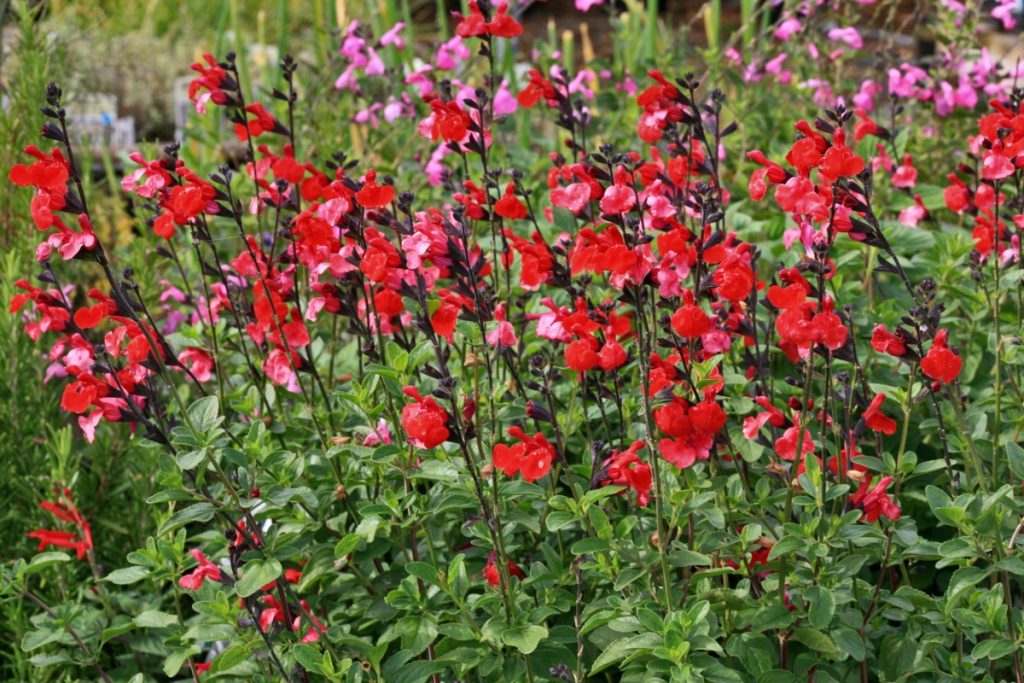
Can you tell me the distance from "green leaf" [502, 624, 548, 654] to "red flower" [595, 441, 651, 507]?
26cm

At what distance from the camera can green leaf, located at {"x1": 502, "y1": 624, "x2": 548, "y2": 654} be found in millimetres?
1877

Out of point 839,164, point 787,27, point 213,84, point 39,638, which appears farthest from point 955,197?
point 39,638

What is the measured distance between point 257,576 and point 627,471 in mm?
686

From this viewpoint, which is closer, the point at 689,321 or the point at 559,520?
the point at 689,321

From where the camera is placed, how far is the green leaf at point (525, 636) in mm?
1877

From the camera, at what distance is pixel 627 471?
1905 millimetres

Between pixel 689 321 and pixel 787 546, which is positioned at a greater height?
pixel 689 321

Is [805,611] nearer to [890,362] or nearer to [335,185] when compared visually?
[890,362]

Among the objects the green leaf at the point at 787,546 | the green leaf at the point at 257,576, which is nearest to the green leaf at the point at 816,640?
the green leaf at the point at 787,546

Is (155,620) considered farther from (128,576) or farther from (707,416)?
(707,416)

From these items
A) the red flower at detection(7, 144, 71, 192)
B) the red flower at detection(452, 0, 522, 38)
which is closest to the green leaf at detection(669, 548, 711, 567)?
the red flower at detection(452, 0, 522, 38)

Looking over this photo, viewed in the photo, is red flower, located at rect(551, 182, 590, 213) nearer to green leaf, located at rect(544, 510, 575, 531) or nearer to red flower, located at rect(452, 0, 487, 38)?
red flower, located at rect(452, 0, 487, 38)

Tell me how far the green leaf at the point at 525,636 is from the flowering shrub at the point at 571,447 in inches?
0.5

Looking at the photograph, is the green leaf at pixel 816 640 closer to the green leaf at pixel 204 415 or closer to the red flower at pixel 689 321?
the red flower at pixel 689 321
